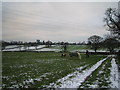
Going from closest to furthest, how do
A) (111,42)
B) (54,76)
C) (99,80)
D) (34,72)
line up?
1. (99,80)
2. (54,76)
3. (34,72)
4. (111,42)

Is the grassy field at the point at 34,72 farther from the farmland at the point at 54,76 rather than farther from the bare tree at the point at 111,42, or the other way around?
the bare tree at the point at 111,42

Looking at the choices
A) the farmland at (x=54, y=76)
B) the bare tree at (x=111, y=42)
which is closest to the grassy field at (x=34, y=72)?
the farmland at (x=54, y=76)

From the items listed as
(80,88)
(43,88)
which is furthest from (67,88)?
(43,88)

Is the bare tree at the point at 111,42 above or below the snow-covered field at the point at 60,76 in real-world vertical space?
above

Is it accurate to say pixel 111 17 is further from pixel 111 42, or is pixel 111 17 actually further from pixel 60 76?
pixel 60 76

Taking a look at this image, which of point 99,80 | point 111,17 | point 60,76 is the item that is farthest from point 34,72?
point 111,17

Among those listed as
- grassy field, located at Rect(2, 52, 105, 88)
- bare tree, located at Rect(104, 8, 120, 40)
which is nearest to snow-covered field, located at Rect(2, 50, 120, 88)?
grassy field, located at Rect(2, 52, 105, 88)

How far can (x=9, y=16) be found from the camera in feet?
76.7

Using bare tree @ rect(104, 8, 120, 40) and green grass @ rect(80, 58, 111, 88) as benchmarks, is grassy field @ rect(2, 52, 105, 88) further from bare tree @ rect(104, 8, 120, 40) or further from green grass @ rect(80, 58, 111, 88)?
bare tree @ rect(104, 8, 120, 40)

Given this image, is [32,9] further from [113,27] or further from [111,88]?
[111,88]

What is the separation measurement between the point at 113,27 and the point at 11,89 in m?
19.2

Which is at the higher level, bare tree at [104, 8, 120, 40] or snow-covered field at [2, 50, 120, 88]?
bare tree at [104, 8, 120, 40]

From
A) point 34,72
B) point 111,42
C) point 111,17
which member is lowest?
point 34,72

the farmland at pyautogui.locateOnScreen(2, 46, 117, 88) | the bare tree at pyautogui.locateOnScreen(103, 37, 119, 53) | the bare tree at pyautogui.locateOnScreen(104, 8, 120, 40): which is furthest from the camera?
the bare tree at pyautogui.locateOnScreen(103, 37, 119, 53)
